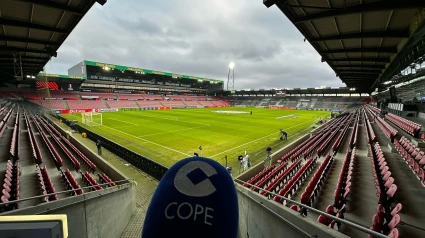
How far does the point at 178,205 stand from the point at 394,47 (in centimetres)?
1805

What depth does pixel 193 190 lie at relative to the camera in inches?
51.1

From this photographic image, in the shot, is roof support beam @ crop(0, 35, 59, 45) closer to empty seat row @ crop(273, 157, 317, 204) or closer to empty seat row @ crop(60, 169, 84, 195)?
empty seat row @ crop(60, 169, 84, 195)

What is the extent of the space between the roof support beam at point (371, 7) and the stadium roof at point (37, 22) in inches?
374

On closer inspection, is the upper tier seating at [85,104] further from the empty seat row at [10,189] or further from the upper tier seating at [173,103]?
the empty seat row at [10,189]

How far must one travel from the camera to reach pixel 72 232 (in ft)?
14.8

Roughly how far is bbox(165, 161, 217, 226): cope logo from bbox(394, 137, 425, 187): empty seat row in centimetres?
872

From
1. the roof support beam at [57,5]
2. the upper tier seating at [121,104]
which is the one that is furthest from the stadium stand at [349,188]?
the upper tier seating at [121,104]

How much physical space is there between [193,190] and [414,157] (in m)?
10.8

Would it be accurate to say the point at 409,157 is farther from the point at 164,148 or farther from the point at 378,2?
the point at 164,148

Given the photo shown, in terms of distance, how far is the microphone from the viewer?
1231 mm

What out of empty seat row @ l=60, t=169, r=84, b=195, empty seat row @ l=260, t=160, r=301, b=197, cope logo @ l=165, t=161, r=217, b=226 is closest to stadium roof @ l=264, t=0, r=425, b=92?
empty seat row @ l=260, t=160, r=301, b=197

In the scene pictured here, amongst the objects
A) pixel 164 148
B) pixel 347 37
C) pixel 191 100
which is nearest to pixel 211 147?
pixel 164 148

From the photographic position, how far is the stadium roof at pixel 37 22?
9.50 metres

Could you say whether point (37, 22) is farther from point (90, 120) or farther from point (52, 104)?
point (52, 104)
